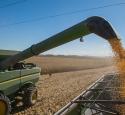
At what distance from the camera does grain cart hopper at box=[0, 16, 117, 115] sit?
574 cm

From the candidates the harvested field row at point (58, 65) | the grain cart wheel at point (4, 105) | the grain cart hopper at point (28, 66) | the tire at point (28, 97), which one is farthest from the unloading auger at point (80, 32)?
the harvested field row at point (58, 65)

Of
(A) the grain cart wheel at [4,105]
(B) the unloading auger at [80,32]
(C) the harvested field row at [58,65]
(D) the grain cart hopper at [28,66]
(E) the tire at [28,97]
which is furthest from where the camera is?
(C) the harvested field row at [58,65]

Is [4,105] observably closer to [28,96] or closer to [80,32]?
[28,96]

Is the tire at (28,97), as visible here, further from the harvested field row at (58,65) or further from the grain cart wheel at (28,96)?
the harvested field row at (58,65)

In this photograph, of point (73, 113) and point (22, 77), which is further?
point (22, 77)

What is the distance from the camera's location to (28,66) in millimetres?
10602

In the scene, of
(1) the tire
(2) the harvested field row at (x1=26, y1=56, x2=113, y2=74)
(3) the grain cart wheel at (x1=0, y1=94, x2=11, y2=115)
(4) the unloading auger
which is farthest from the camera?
(2) the harvested field row at (x1=26, y1=56, x2=113, y2=74)

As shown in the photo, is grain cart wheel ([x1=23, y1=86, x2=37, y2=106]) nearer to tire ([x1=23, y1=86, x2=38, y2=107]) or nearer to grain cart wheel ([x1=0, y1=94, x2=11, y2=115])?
tire ([x1=23, y1=86, x2=38, y2=107])

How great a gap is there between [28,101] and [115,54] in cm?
541

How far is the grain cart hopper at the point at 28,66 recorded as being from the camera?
226 inches

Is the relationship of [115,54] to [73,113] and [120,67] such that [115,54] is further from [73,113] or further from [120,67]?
[73,113]

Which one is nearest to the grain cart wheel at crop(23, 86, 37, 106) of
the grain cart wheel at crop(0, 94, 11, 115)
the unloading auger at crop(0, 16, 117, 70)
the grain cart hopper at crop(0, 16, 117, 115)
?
the grain cart hopper at crop(0, 16, 117, 115)

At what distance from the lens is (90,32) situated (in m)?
6.05

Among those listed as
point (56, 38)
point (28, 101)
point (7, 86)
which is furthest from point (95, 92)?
point (28, 101)
